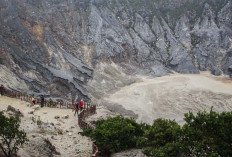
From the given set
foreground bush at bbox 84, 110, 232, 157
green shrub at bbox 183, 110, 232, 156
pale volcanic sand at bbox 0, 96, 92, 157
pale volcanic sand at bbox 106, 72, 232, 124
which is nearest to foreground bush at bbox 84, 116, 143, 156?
foreground bush at bbox 84, 110, 232, 157

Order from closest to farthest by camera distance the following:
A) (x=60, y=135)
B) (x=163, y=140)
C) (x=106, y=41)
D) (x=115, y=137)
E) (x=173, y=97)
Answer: (x=163, y=140)
(x=115, y=137)
(x=60, y=135)
(x=173, y=97)
(x=106, y=41)

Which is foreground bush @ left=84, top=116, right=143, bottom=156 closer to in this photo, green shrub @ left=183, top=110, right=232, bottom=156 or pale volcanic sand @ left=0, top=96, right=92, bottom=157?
pale volcanic sand @ left=0, top=96, right=92, bottom=157

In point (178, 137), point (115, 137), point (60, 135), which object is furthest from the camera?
point (60, 135)

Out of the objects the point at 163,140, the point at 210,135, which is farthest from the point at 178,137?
the point at 210,135

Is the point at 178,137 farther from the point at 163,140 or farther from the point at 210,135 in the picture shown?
the point at 210,135

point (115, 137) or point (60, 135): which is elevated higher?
point (115, 137)

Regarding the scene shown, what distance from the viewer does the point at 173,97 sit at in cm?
3934

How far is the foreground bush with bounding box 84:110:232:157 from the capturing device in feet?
32.9

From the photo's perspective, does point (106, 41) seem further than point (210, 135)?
Yes

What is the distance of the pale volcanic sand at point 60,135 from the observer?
1578 centimetres

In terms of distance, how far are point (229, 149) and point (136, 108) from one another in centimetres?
2568

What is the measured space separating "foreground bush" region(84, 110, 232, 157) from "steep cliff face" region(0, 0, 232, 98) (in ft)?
74.8

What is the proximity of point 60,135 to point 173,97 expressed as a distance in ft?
80.9

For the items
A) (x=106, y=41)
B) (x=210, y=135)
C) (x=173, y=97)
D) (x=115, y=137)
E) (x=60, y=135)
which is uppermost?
(x=106, y=41)
